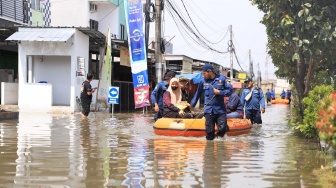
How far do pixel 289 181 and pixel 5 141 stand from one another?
6688mm

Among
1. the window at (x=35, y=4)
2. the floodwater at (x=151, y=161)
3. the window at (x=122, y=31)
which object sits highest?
the window at (x=35, y=4)

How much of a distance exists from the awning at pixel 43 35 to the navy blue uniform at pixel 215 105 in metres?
13.1

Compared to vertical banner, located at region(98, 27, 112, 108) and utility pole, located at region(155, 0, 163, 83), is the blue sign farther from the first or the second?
utility pole, located at region(155, 0, 163, 83)

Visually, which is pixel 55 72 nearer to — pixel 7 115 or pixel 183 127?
pixel 7 115

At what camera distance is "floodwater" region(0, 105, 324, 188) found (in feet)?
22.0

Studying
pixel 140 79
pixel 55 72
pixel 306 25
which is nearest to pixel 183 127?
pixel 306 25

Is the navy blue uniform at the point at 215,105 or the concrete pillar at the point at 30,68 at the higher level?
the concrete pillar at the point at 30,68

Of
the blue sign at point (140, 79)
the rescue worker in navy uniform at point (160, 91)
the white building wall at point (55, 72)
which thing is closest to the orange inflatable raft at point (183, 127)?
the rescue worker in navy uniform at point (160, 91)

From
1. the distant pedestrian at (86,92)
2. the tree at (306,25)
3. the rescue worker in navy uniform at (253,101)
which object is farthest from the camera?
the distant pedestrian at (86,92)

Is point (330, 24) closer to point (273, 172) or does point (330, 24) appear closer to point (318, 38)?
point (318, 38)

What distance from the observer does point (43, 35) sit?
78.6 feet

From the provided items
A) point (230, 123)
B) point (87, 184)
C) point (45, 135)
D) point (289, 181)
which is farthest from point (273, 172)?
point (45, 135)

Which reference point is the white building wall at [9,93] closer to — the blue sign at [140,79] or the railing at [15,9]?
the railing at [15,9]

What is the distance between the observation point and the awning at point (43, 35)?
23.4 meters
